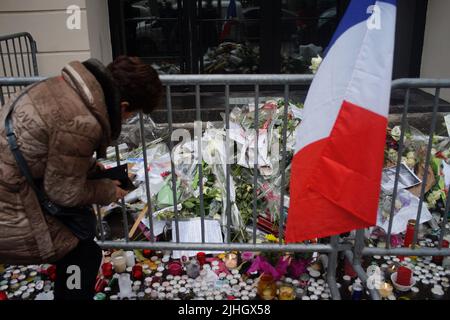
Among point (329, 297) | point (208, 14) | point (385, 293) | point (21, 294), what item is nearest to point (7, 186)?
point (21, 294)

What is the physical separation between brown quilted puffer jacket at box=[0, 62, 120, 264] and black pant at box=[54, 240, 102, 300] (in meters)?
0.17

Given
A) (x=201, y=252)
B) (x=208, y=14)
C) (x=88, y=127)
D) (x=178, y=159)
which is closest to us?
(x=88, y=127)

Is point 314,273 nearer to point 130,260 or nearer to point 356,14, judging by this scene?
point 130,260

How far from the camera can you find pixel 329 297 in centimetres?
299

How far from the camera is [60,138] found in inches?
73.6

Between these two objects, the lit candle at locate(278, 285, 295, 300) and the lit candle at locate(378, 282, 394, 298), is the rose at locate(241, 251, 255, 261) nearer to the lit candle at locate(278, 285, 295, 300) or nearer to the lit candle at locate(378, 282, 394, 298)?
the lit candle at locate(278, 285, 295, 300)

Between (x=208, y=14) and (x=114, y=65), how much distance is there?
4.93 m

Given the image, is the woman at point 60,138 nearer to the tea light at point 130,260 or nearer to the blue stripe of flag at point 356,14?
the blue stripe of flag at point 356,14

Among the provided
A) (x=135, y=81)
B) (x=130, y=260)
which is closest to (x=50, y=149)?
(x=135, y=81)

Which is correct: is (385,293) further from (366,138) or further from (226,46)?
(226,46)

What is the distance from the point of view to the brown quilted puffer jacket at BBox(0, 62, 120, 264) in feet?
6.18

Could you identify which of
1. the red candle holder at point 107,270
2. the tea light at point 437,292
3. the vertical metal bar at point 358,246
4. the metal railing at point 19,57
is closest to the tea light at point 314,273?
the vertical metal bar at point 358,246

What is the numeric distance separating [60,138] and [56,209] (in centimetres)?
37

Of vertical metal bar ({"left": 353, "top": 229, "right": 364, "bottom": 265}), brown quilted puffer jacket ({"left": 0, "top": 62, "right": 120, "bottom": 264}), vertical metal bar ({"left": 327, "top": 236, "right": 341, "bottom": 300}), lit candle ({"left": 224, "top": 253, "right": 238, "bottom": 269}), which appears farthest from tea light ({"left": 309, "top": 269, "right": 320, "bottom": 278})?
brown quilted puffer jacket ({"left": 0, "top": 62, "right": 120, "bottom": 264})
